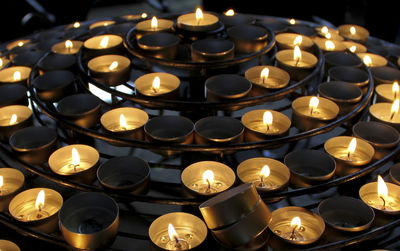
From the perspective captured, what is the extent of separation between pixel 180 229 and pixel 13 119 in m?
0.68

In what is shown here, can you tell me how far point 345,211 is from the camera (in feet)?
3.63

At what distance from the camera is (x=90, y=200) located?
3.41 ft

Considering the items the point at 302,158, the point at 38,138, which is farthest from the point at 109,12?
the point at 302,158

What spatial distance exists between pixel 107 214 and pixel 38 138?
447 mm

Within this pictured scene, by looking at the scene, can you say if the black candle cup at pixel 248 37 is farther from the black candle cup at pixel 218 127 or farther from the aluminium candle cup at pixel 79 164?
the aluminium candle cup at pixel 79 164

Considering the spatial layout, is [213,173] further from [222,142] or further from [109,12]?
[109,12]

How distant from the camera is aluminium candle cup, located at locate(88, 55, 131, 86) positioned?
1.43 m

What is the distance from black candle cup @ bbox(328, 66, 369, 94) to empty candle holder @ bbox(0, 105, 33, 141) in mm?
1023

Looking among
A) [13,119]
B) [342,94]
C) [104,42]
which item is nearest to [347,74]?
[342,94]

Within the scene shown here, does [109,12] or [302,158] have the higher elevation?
[302,158]

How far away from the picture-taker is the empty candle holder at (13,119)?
1.28 meters

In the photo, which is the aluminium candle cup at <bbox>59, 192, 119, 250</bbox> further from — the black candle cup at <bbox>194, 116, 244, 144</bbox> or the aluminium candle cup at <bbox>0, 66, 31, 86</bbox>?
the aluminium candle cup at <bbox>0, 66, 31, 86</bbox>

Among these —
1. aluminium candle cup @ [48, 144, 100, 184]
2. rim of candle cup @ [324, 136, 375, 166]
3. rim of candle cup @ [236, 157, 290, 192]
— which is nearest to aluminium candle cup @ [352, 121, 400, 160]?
rim of candle cup @ [324, 136, 375, 166]

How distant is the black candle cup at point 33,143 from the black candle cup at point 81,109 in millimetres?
77
